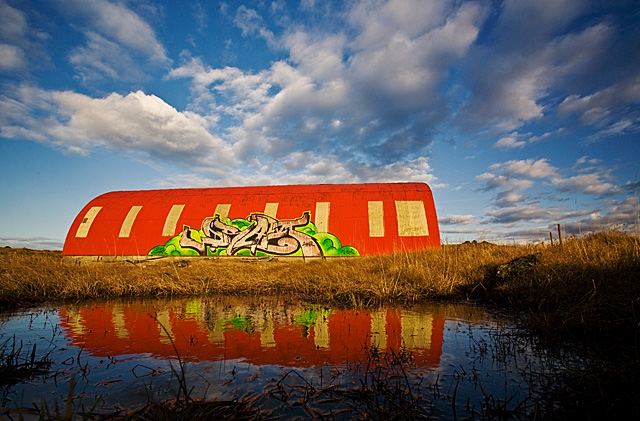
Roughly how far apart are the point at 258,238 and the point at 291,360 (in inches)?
683

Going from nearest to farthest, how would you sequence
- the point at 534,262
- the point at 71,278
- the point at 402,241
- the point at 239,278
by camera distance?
the point at 534,262
the point at 71,278
the point at 239,278
the point at 402,241

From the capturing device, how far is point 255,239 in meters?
20.9

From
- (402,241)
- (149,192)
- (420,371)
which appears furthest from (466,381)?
(149,192)

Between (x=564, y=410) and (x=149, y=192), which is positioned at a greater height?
(x=149, y=192)

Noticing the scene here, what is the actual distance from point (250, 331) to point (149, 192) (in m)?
23.5

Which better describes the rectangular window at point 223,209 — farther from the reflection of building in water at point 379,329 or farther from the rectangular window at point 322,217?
the reflection of building in water at point 379,329

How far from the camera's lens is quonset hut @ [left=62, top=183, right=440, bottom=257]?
20047 mm

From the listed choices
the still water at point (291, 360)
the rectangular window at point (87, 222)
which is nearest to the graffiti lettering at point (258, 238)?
the rectangular window at point (87, 222)

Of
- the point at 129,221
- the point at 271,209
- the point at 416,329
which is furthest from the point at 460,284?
the point at 129,221

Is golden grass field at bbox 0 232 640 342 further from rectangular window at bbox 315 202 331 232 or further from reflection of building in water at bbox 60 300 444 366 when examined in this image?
rectangular window at bbox 315 202 331 232

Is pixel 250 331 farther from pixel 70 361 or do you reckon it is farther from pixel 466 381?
pixel 466 381

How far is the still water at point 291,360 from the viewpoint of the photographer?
2809 mm

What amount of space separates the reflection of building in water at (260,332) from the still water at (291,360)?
24mm

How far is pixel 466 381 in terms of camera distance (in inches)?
126
